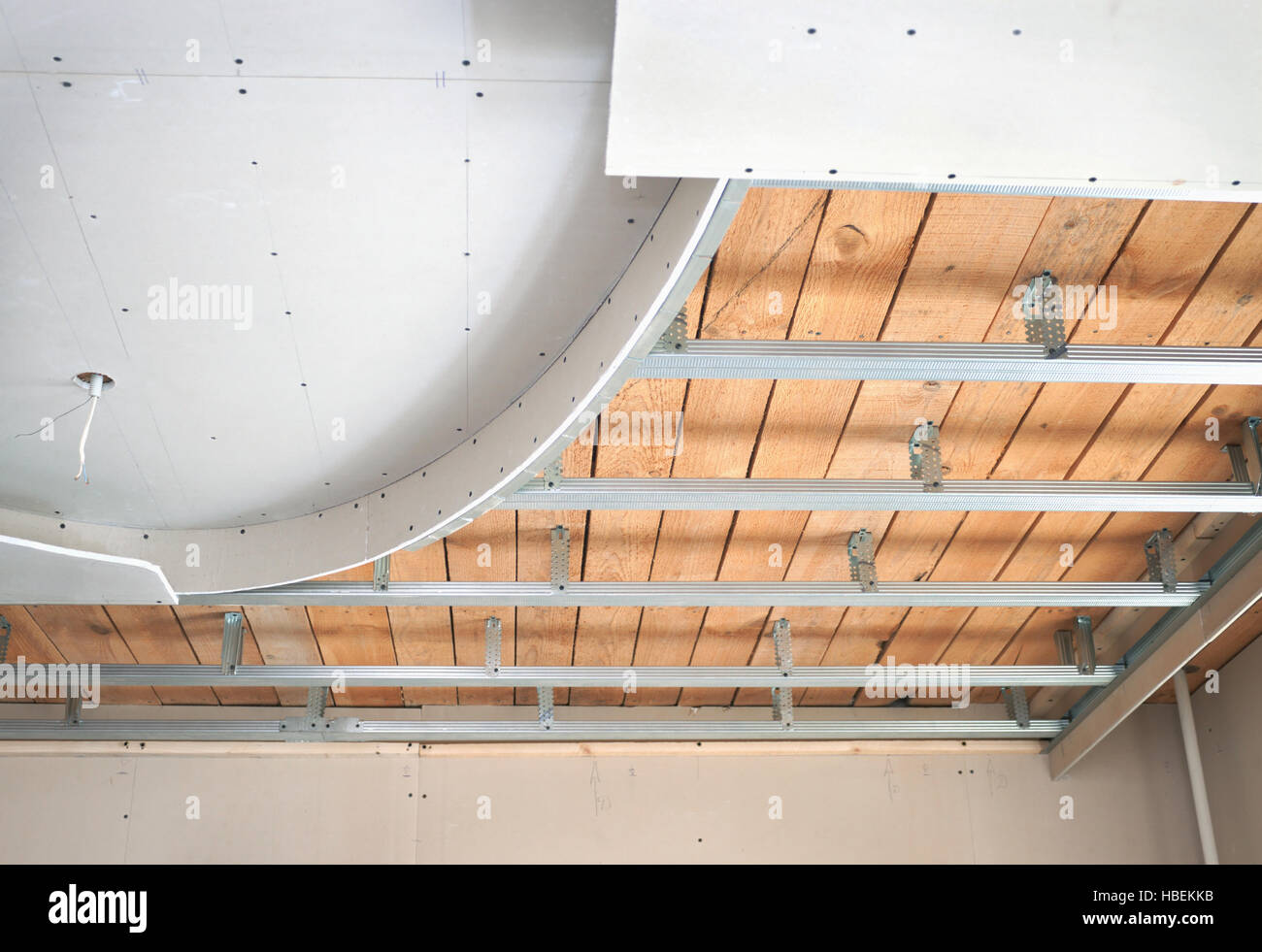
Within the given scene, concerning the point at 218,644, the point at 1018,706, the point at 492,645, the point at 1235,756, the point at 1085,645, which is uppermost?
the point at 218,644

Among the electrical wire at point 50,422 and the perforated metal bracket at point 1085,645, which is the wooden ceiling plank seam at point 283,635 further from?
the perforated metal bracket at point 1085,645

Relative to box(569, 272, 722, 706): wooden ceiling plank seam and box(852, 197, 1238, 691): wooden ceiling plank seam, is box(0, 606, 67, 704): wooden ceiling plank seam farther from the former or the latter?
box(852, 197, 1238, 691): wooden ceiling plank seam

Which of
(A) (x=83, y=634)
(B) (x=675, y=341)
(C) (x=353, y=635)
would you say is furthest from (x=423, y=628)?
(B) (x=675, y=341)

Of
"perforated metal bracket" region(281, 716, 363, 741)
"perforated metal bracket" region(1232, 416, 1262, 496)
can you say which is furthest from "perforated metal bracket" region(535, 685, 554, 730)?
"perforated metal bracket" region(1232, 416, 1262, 496)

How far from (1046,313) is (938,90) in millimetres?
1178

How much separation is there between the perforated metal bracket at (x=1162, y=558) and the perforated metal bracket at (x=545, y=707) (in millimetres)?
1955

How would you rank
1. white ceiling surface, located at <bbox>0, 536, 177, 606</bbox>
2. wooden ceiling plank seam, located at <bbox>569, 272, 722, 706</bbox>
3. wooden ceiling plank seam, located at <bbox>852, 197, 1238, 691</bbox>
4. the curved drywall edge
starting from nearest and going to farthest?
the curved drywall edge < white ceiling surface, located at <bbox>0, 536, 177, 606</bbox> < wooden ceiling plank seam, located at <bbox>852, 197, 1238, 691</bbox> < wooden ceiling plank seam, located at <bbox>569, 272, 722, 706</bbox>

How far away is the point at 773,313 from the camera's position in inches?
94.3

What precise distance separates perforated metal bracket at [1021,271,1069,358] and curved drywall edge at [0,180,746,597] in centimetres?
101

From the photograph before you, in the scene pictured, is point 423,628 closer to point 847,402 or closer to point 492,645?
point 492,645

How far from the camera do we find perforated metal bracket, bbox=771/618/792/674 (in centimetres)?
362

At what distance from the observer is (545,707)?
387cm

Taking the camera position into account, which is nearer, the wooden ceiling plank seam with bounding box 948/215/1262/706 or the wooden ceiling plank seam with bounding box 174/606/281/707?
the wooden ceiling plank seam with bounding box 948/215/1262/706
